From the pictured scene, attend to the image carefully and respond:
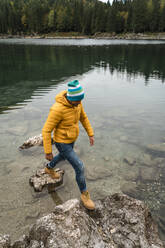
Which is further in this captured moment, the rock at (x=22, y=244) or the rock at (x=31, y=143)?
the rock at (x=31, y=143)

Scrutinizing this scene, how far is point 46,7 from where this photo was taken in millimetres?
198375

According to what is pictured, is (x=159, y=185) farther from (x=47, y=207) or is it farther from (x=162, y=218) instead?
(x=47, y=207)

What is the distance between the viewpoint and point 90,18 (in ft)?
535

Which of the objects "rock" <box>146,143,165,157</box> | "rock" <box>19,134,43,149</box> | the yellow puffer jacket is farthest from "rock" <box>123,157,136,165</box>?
"rock" <box>19,134,43,149</box>

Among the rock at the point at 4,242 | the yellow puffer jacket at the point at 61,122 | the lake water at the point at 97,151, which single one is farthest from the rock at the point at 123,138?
the rock at the point at 4,242

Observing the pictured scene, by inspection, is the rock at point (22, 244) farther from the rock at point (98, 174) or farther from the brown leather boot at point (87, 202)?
the rock at point (98, 174)

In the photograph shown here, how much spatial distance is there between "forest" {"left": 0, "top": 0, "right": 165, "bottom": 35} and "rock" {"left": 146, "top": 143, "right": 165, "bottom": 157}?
152029 mm

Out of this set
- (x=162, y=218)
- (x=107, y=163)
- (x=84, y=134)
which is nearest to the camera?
(x=162, y=218)

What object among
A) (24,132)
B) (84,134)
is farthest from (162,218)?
(24,132)

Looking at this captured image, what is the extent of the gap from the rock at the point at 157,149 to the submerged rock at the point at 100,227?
13.5 feet

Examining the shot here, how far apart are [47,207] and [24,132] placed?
528 centimetres

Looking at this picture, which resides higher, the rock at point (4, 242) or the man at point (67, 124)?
the man at point (67, 124)

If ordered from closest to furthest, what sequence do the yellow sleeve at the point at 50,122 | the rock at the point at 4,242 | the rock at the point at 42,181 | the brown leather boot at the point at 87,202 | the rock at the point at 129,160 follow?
1. the rock at the point at 4,242
2. the yellow sleeve at the point at 50,122
3. the brown leather boot at the point at 87,202
4. the rock at the point at 42,181
5. the rock at the point at 129,160

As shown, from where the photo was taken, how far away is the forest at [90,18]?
14050 cm
